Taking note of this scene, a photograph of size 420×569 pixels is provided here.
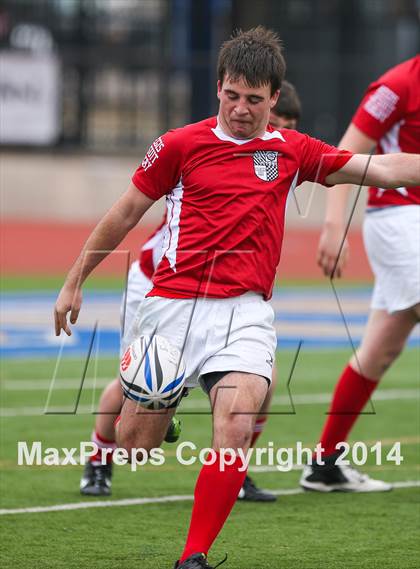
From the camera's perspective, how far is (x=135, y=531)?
6441 mm

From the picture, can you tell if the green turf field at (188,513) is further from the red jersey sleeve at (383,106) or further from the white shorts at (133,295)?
Result: the red jersey sleeve at (383,106)

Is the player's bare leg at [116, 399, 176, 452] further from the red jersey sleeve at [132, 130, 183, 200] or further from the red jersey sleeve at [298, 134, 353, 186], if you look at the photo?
the red jersey sleeve at [298, 134, 353, 186]

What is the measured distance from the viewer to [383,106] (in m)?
7.29

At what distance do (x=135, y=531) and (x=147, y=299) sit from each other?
1.32 metres

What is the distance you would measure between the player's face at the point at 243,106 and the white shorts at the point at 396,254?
1932 mm

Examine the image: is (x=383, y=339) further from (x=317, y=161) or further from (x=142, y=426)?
(x=142, y=426)

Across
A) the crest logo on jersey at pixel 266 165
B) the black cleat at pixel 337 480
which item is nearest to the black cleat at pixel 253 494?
the black cleat at pixel 337 480

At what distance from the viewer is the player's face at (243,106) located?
545 cm

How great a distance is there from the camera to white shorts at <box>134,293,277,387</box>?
214 inches

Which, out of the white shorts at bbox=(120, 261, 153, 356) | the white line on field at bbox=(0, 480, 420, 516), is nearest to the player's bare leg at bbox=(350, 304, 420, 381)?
the white line on field at bbox=(0, 480, 420, 516)

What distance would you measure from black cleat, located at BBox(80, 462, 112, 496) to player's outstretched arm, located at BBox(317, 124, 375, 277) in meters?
1.60

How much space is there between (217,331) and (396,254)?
2085 mm

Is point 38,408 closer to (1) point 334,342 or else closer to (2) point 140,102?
(1) point 334,342

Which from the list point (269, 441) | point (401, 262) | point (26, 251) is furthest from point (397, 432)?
point (26, 251)
